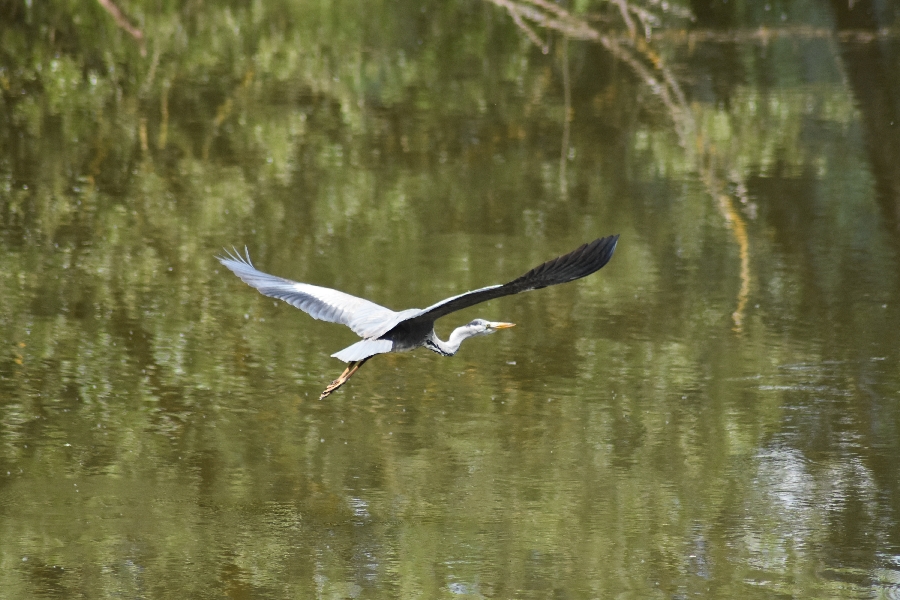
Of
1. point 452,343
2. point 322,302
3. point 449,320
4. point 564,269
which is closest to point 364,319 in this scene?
point 322,302

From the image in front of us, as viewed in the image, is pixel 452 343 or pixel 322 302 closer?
pixel 322 302

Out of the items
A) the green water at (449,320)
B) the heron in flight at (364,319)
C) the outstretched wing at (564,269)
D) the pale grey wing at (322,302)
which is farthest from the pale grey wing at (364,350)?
the green water at (449,320)

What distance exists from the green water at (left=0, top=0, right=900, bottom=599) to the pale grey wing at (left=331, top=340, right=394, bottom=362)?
1.34m

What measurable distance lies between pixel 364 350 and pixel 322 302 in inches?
38.5

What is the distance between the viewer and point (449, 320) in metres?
12.0

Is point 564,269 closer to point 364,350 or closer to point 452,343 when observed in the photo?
point 364,350

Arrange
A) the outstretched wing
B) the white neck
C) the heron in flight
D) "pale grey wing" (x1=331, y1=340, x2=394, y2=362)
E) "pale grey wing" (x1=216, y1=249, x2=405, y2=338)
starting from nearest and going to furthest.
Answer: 1. the outstretched wing
2. "pale grey wing" (x1=331, y1=340, x2=394, y2=362)
3. the heron in flight
4. "pale grey wing" (x1=216, y1=249, x2=405, y2=338)
5. the white neck

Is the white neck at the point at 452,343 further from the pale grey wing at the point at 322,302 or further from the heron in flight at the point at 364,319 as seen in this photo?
the pale grey wing at the point at 322,302

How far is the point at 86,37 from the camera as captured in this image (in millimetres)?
21672

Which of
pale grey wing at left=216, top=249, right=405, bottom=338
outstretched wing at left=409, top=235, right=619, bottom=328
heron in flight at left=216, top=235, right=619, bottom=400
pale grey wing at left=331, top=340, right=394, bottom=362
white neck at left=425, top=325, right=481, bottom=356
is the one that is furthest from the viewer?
white neck at left=425, top=325, right=481, bottom=356

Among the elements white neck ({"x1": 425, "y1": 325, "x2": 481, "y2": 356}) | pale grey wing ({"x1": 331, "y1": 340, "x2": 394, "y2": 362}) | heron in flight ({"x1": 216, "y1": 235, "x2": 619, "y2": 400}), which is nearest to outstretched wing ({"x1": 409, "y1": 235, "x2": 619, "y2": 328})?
heron in flight ({"x1": 216, "y1": 235, "x2": 619, "y2": 400})

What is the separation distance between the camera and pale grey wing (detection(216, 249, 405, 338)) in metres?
8.06

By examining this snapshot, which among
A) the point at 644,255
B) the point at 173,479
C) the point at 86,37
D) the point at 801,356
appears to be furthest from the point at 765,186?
the point at 86,37

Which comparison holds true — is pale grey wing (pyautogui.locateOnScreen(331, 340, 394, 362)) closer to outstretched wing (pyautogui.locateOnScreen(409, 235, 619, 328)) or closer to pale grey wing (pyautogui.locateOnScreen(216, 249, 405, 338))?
pale grey wing (pyautogui.locateOnScreen(216, 249, 405, 338))
